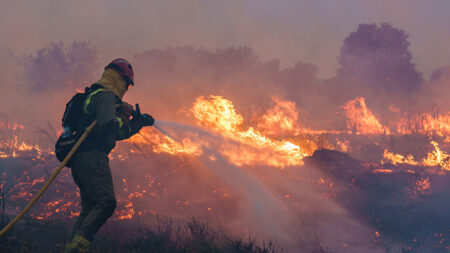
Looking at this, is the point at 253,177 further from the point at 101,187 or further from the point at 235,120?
the point at 101,187

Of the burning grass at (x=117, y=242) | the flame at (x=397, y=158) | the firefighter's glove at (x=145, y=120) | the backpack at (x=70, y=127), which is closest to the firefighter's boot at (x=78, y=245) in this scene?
the burning grass at (x=117, y=242)

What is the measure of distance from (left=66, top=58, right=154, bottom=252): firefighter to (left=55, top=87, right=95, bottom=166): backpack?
2.4 inches

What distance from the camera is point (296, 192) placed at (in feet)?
35.2

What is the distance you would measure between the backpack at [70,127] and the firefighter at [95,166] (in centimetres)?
6

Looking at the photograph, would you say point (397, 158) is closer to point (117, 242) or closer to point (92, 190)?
point (117, 242)

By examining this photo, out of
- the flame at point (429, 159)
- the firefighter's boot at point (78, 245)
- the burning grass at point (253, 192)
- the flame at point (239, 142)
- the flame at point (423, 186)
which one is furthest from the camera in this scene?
the flame at point (429, 159)

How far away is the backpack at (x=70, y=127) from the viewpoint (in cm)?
374

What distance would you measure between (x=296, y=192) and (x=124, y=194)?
21.2ft

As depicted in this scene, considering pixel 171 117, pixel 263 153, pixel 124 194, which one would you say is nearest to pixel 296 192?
pixel 263 153

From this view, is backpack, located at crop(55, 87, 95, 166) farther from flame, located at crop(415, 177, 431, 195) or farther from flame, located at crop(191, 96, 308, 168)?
flame, located at crop(415, 177, 431, 195)

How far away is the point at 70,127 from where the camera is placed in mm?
3795

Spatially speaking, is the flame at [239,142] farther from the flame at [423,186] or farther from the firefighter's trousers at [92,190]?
the firefighter's trousers at [92,190]

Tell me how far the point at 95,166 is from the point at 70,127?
63 cm

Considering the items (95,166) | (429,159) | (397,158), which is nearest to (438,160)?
(429,159)
